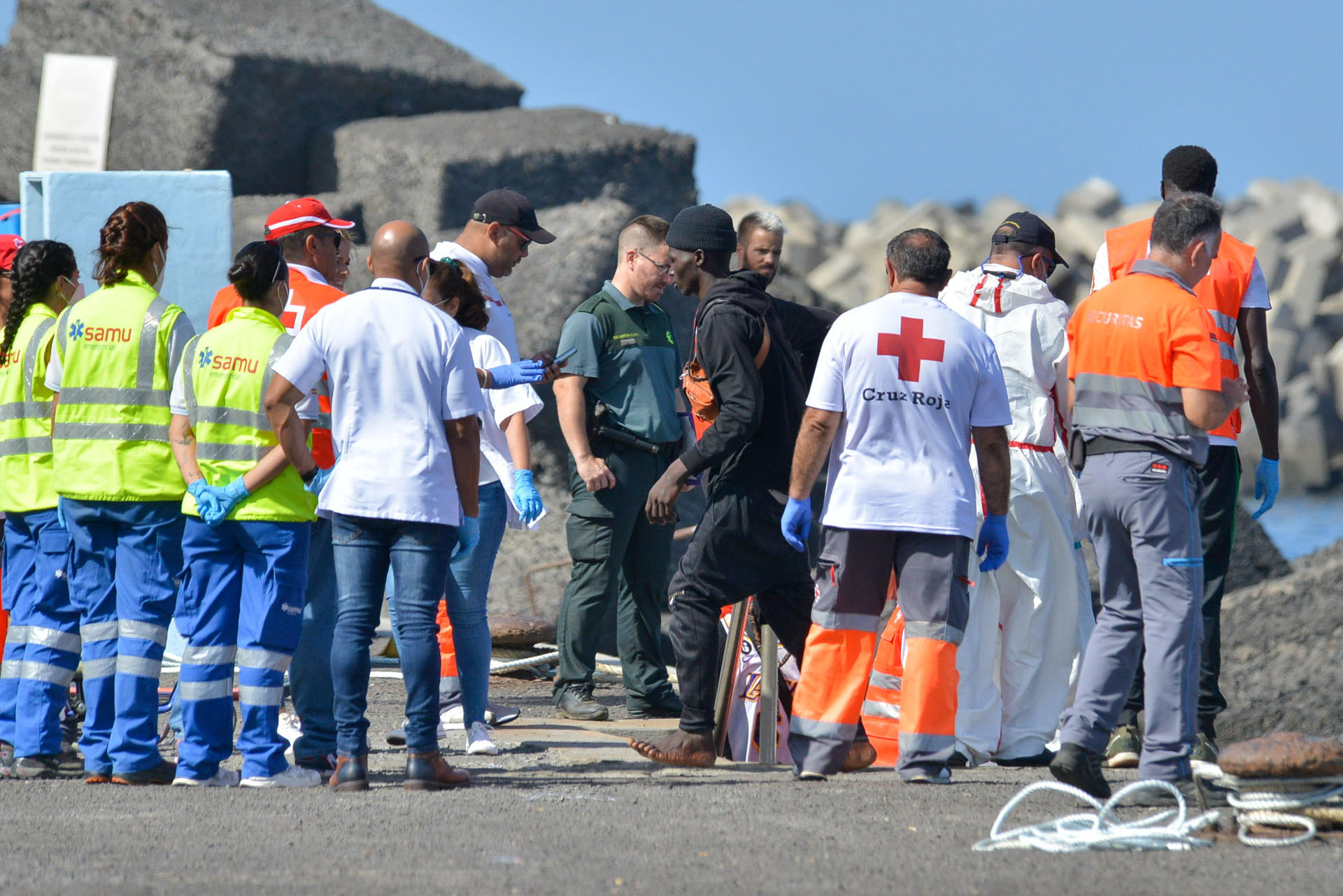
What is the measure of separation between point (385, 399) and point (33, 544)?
1.64 meters

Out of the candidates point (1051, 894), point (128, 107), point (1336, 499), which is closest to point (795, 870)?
point (1051, 894)

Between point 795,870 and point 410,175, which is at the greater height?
point 410,175

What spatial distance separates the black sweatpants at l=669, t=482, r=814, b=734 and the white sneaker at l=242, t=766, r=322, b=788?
1274mm

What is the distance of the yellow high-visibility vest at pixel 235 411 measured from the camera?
5031 mm

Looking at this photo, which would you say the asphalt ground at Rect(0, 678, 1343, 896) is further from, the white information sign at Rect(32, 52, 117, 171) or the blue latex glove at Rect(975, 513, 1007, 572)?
the white information sign at Rect(32, 52, 117, 171)

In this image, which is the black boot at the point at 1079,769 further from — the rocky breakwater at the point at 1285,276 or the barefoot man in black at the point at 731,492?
the rocky breakwater at the point at 1285,276

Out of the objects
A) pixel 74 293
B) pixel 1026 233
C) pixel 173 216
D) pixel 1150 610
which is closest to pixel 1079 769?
pixel 1150 610

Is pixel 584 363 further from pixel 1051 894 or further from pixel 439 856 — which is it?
pixel 1051 894

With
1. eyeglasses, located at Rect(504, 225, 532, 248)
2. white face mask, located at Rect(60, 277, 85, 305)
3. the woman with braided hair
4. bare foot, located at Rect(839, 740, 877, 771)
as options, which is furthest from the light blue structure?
bare foot, located at Rect(839, 740, 877, 771)

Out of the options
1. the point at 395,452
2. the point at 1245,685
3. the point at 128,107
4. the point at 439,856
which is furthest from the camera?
the point at 128,107

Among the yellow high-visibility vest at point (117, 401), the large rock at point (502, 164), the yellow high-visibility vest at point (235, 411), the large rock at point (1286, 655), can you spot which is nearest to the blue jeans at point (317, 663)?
the yellow high-visibility vest at point (235, 411)

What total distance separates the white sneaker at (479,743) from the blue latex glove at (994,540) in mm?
1872

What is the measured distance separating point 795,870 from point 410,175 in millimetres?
Answer: 9076

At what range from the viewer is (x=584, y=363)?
651 centimetres
